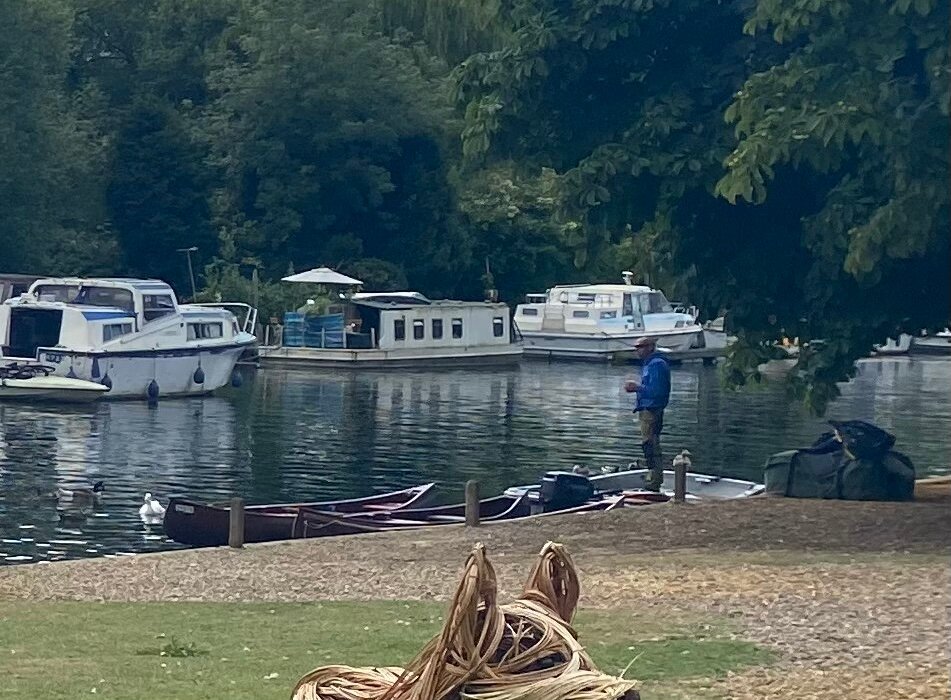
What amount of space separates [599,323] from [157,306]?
19.9 metres

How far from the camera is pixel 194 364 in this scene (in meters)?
46.8

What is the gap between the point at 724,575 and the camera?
1417cm

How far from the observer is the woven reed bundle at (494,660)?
5.62m

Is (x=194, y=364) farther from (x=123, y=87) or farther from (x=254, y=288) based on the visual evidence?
(x=123, y=87)

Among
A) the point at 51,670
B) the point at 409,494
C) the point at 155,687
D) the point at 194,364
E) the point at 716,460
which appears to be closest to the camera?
the point at 155,687

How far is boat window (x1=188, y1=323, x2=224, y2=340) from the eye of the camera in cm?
4729

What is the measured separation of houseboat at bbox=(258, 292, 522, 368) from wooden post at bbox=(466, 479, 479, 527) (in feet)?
125

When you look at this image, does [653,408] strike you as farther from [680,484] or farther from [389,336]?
[389,336]

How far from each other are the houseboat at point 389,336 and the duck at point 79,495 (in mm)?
31030

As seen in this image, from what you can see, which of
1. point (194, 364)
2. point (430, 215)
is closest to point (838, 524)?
point (194, 364)

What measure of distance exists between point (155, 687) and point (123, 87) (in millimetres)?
58781

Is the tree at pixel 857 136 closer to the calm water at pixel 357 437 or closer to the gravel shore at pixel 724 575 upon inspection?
the gravel shore at pixel 724 575

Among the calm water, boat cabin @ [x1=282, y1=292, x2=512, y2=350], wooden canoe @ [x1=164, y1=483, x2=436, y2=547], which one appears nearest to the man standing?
the calm water

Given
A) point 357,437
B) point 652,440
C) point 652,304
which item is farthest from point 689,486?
point 652,304
